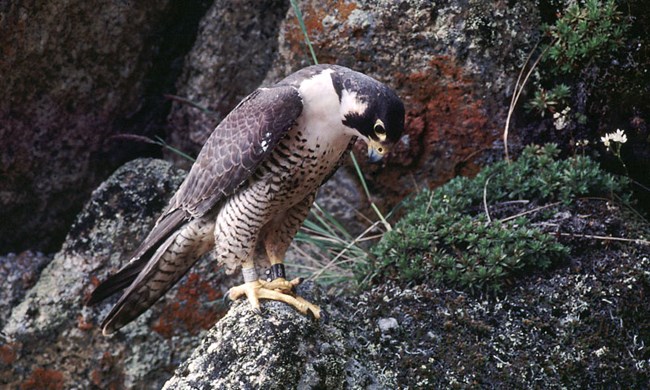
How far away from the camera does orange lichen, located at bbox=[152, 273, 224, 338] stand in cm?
408

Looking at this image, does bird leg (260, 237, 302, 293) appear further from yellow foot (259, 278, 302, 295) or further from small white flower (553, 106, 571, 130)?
small white flower (553, 106, 571, 130)

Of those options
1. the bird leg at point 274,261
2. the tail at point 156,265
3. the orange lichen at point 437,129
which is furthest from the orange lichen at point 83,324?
the orange lichen at point 437,129

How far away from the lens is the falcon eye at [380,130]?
8.38ft

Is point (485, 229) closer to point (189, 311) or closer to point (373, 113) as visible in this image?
point (373, 113)

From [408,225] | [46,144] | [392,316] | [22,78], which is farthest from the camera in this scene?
[46,144]

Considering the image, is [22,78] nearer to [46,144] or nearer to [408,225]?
[46,144]

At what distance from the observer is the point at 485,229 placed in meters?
3.34

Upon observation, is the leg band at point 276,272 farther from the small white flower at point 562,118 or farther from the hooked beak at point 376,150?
the small white flower at point 562,118

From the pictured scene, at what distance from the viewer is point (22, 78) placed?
150 inches

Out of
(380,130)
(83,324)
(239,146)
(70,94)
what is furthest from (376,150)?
(83,324)

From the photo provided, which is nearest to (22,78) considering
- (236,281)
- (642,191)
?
(236,281)

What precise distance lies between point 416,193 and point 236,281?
3.84 feet

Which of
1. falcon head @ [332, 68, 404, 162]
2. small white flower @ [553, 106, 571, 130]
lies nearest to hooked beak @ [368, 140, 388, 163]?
falcon head @ [332, 68, 404, 162]

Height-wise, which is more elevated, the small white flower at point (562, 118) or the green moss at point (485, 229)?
the small white flower at point (562, 118)
